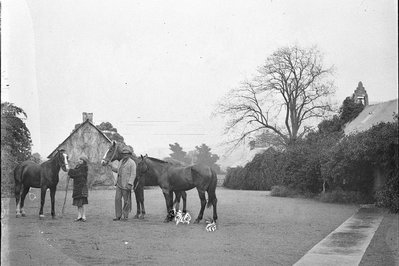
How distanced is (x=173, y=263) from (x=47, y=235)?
4.79 feet

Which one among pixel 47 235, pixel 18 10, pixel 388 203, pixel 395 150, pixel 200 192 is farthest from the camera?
pixel 395 150

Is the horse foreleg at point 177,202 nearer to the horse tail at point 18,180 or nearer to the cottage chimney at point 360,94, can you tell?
the horse tail at point 18,180

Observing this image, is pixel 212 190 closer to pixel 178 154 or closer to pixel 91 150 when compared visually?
pixel 178 154

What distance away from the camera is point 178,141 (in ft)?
20.0

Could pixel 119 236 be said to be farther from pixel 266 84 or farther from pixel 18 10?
pixel 18 10

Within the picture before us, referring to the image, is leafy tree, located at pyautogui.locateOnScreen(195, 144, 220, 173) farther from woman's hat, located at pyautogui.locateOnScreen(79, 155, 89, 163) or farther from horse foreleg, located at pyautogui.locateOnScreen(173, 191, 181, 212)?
woman's hat, located at pyautogui.locateOnScreen(79, 155, 89, 163)

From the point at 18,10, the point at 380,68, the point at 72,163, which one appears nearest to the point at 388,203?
the point at 380,68

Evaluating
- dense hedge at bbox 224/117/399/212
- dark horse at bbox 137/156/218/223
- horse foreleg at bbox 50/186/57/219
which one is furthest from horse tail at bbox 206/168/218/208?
dense hedge at bbox 224/117/399/212

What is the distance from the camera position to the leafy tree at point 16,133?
564 cm

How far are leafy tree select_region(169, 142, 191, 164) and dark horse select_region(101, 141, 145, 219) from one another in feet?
1.66

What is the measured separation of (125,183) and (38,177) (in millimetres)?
1066

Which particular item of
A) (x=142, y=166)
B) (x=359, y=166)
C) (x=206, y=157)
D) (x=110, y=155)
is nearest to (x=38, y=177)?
(x=110, y=155)

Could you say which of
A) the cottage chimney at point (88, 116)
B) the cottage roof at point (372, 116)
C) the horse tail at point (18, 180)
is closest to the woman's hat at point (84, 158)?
the cottage chimney at point (88, 116)

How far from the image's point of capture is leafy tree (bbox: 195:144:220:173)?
614 centimetres
